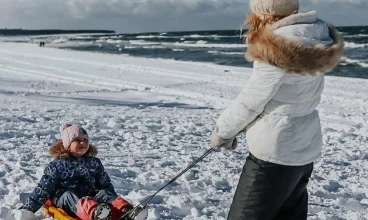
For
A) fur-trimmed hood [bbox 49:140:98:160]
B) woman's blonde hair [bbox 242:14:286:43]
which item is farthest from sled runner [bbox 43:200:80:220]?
woman's blonde hair [bbox 242:14:286:43]

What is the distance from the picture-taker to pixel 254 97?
2.52m

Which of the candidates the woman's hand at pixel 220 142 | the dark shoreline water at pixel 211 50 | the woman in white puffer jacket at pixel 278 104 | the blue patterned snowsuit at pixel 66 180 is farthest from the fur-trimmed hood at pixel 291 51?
the blue patterned snowsuit at pixel 66 180

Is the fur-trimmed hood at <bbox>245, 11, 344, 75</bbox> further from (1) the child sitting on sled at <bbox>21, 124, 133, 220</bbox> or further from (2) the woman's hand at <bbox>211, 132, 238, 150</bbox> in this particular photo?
(1) the child sitting on sled at <bbox>21, 124, 133, 220</bbox>

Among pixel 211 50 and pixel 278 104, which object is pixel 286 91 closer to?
pixel 278 104

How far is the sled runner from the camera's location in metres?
3.89

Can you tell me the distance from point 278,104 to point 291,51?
255mm

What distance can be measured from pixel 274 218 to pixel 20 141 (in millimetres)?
4780

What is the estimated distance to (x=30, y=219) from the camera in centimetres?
400

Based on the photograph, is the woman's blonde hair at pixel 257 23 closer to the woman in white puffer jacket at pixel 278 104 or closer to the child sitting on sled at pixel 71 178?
the woman in white puffer jacket at pixel 278 104

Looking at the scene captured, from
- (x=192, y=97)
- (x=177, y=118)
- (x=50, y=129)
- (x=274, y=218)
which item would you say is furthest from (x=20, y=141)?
(x=192, y=97)

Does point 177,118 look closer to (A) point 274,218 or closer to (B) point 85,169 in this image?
(B) point 85,169

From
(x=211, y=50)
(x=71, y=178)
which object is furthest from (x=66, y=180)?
(x=211, y=50)

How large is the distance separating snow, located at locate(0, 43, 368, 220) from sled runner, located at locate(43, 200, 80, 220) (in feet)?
0.25

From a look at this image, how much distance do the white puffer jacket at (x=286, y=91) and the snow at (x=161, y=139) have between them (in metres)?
1.79
